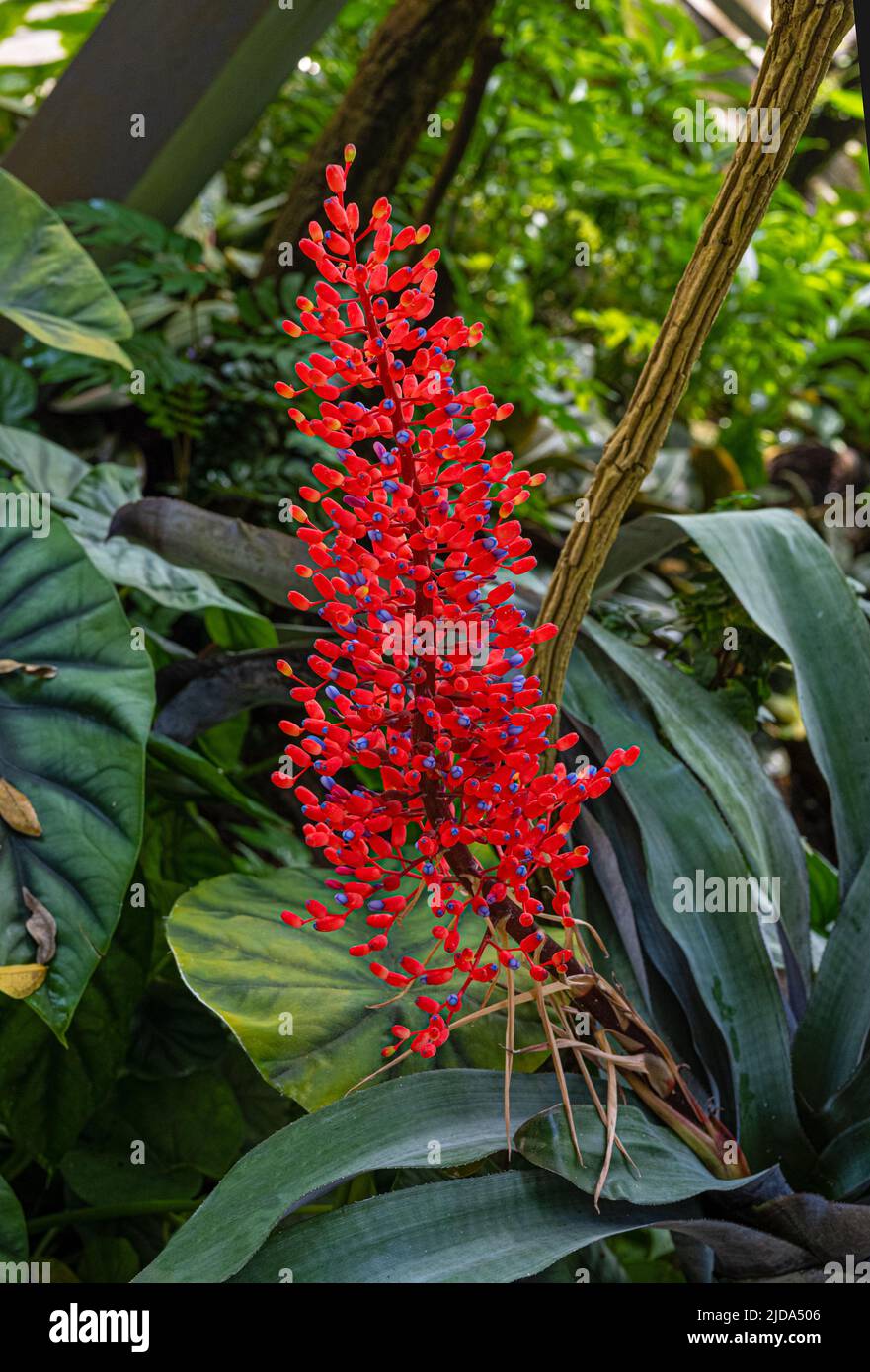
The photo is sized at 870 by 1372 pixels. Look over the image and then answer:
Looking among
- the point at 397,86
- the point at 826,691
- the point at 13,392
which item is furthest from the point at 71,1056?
the point at 397,86

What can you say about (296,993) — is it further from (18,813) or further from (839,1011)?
(839,1011)

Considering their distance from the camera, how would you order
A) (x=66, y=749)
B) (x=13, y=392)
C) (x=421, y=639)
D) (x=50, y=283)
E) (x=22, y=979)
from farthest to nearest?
(x=13, y=392) < (x=50, y=283) < (x=66, y=749) < (x=22, y=979) < (x=421, y=639)

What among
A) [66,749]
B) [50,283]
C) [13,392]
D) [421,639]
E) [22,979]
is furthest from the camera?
[13,392]

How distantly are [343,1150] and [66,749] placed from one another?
29 centimetres

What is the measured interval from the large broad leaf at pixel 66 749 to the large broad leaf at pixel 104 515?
8 cm

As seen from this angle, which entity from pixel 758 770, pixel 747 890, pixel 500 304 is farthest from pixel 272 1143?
pixel 500 304

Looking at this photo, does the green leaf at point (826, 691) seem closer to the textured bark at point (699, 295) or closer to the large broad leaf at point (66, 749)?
the textured bark at point (699, 295)

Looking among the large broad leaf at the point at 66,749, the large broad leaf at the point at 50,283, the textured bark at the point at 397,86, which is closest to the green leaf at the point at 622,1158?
the large broad leaf at the point at 66,749

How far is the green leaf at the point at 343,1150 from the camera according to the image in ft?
1.42

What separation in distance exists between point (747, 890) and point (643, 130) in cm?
134

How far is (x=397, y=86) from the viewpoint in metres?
1.25

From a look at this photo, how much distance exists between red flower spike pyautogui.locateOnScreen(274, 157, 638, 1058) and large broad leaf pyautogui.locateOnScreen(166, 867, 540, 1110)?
0.10 meters

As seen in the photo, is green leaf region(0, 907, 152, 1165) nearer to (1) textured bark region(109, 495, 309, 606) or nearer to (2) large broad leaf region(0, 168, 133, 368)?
(1) textured bark region(109, 495, 309, 606)

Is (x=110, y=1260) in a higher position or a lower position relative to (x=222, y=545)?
lower
